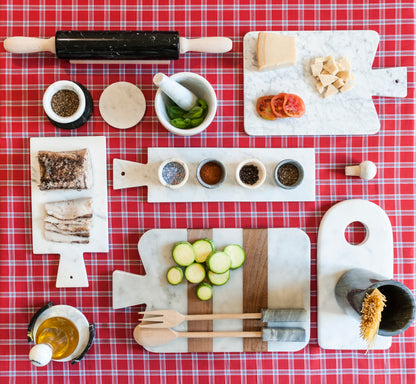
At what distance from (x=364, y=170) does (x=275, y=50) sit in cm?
51

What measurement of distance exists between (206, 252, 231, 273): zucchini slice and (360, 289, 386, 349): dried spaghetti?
1.45 ft

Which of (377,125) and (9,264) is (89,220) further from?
(377,125)

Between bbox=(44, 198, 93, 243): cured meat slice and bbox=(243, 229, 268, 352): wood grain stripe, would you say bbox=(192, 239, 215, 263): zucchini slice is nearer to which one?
bbox=(243, 229, 268, 352): wood grain stripe

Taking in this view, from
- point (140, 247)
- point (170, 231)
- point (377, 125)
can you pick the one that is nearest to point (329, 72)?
point (377, 125)

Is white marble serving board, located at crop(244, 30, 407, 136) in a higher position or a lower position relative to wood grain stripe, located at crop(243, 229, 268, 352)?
higher

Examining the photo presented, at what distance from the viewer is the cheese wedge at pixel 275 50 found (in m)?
1.32

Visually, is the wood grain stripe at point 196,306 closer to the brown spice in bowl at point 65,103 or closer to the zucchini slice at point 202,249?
the zucchini slice at point 202,249

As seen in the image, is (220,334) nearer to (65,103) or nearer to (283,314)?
(283,314)

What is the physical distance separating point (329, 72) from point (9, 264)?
1.32 metres

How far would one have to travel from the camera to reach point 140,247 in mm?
1371

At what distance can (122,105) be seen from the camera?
1.36 meters

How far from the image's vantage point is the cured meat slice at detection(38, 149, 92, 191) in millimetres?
1322

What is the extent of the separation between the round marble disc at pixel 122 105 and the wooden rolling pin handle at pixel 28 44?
227mm

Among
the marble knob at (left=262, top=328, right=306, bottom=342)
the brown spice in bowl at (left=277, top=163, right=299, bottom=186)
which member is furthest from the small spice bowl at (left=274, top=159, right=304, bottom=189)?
the marble knob at (left=262, top=328, right=306, bottom=342)
